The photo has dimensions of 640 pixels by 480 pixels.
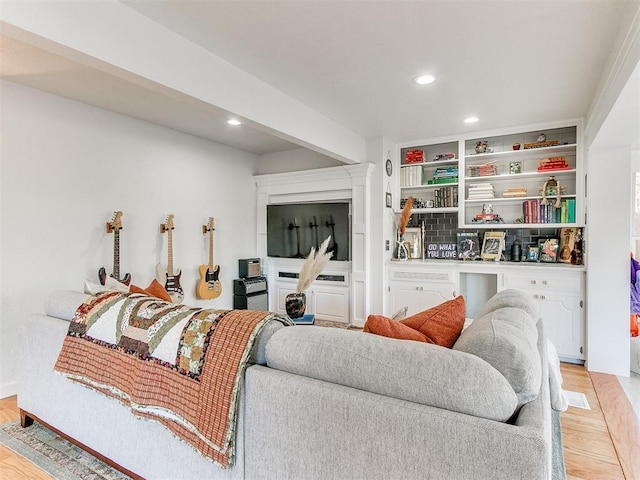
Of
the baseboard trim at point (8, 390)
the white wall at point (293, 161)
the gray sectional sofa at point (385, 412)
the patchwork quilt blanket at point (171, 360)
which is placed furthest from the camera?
the white wall at point (293, 161)

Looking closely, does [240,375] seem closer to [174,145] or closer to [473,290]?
[174,145]

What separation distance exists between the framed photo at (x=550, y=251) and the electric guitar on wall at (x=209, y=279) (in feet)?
11.9

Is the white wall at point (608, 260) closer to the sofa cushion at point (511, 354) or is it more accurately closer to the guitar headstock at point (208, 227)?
the sofa cushion at point (511, 354)

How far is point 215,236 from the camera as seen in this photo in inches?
178

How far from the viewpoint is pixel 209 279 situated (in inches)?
169

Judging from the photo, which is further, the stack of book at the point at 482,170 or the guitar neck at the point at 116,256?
the stack of book at the point at 482,170

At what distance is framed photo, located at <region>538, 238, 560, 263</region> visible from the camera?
3834mm

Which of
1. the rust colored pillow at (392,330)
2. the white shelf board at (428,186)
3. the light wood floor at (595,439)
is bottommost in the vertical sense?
the light wood floor at (595,439)

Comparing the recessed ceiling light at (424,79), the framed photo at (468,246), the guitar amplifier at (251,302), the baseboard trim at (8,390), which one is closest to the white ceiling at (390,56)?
the recessed ceiling light at (424,79)

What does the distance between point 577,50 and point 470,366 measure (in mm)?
2272

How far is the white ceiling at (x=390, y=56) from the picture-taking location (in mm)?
1874

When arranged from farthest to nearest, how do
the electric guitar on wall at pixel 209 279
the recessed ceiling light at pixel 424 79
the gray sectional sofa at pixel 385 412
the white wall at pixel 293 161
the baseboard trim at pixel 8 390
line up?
the white wall at pixel 293 161, the electric guitar on wall at pixel 209 279, the baseboard trim at pixel 8 390, the recessed ceiling light at pixel 424 79, the gray sectional sofa at pixel 385 412

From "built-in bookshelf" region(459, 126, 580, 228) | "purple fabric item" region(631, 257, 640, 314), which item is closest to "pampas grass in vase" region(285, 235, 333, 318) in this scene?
"built-in bookshelf" region(459, 126, 580, 228)

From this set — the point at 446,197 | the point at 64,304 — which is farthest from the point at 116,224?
the point at 446,197
